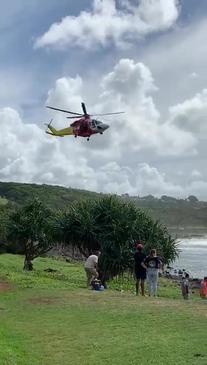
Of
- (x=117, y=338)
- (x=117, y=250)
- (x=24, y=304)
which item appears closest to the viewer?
(x=117, y=338)

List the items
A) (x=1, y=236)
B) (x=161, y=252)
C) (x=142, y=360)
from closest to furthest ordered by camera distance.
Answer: (x=142, y=360)
(x=161, y=252)
(x=1, y=236)

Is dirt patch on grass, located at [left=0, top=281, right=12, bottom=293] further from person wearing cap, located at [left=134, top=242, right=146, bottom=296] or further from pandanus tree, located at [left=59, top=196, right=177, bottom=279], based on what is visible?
pandanus tree, located at [left=59, top=196, right=177, bottom=279]

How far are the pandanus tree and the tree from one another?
11.5 metres

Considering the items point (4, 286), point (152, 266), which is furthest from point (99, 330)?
point (4, 286)

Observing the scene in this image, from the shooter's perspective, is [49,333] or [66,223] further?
[66,223]

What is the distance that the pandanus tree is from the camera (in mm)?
38056

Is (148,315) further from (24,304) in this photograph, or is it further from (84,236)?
(84,236)

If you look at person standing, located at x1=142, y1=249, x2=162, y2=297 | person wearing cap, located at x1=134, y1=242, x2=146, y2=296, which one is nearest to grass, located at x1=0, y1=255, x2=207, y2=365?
person wearing cap, located at x1=134, y1=242, x2=146, y2=296

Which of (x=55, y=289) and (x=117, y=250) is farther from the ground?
(x=117, y=250)

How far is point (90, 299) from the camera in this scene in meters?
20.8

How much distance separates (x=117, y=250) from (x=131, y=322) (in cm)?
2176

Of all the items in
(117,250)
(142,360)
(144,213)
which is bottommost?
(142,360)

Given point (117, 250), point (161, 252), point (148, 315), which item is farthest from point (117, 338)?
point (161, 252)

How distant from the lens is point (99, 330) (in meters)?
15.2
